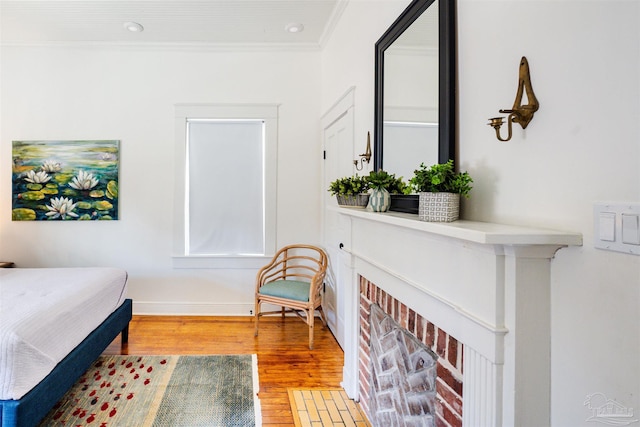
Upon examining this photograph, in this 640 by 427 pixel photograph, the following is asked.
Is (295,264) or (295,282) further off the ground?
(295,264)

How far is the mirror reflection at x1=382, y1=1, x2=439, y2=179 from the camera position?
1.51m

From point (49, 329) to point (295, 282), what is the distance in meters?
1.96

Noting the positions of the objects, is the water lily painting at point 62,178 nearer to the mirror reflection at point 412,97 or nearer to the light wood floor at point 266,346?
the light wood floor at point 266,346

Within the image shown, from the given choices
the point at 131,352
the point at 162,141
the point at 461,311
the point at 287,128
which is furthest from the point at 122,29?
the point at 461,311

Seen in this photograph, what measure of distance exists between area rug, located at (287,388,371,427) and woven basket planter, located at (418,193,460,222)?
4.50 feet

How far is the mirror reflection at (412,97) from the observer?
151 cm

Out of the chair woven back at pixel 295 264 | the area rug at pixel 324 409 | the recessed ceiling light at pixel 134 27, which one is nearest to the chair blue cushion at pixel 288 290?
the chair woven back at pixel 295 264

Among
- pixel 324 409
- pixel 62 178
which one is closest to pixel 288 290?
pixel 324 409

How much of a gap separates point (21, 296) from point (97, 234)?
A: 1740 millimetres

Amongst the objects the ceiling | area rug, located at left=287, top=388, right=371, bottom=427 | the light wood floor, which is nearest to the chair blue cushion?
the light wood floor

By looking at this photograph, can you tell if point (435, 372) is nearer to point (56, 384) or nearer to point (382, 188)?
point (382, 188)

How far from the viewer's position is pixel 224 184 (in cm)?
392

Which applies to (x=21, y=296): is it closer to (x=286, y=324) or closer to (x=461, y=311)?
(x=286, y=324)

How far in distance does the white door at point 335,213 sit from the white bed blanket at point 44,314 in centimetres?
184
